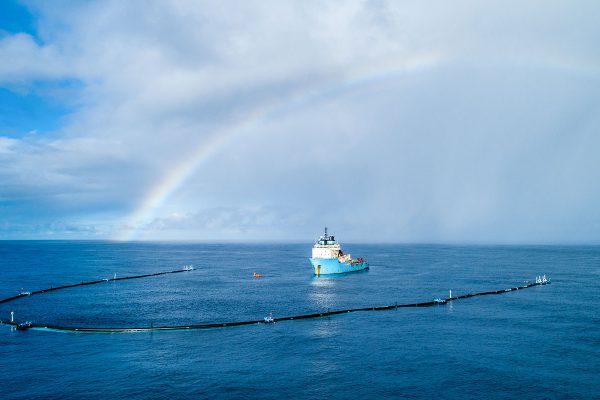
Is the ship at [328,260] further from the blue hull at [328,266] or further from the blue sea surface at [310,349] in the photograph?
the blue sea surface at [310,349]

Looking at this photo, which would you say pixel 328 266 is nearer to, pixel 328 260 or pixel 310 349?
pixel 328 260

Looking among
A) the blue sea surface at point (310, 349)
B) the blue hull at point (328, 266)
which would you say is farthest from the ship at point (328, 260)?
the blue sea surface at point (310, 349)

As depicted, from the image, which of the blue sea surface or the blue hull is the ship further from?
the blue sea surface

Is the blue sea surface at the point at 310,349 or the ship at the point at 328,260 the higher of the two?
the ship at the point at 328,260

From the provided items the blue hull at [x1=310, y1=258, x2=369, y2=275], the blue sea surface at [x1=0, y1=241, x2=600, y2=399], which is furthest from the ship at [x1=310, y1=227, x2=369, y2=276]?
the blue sea surface at [x1=0, y1=241, x2=600, y2=399]

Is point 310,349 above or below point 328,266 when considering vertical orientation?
below

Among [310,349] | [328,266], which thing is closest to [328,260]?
[328,266]

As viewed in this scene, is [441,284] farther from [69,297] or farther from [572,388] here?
[69,297]

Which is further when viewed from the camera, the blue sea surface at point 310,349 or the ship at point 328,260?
the ship at point 328,260
